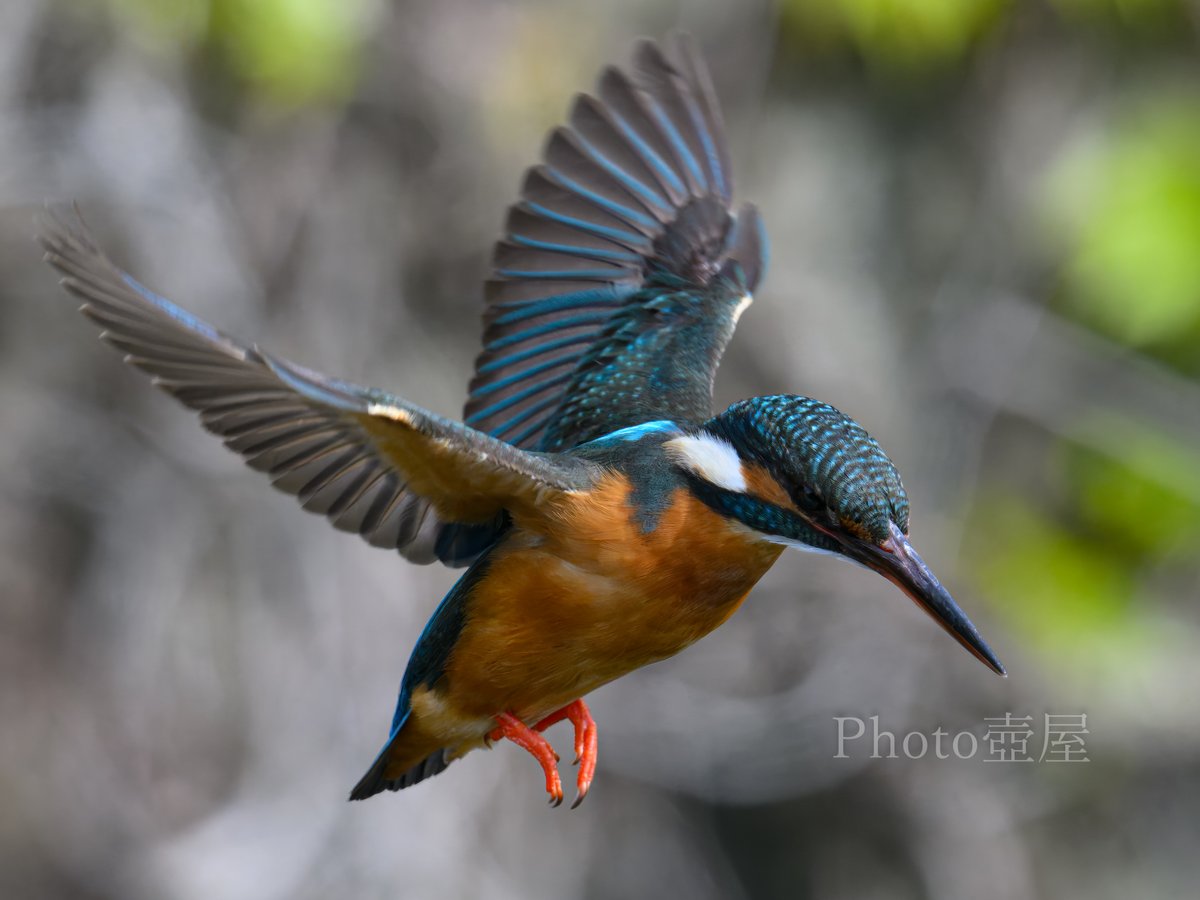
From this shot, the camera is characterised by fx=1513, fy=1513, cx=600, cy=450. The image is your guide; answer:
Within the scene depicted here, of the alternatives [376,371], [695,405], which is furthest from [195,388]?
[376,371]

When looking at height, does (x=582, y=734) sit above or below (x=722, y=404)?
below

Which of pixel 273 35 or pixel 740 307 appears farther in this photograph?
pixel 273 35

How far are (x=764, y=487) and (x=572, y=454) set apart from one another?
1.38ft

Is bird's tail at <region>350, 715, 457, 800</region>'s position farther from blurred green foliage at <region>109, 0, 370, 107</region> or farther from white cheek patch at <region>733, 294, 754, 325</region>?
blurred green foliage at <region>109, 0, 370, 107</region>

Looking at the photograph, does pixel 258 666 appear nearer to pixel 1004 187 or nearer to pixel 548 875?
pixel 548 875

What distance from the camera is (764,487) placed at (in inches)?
85.0

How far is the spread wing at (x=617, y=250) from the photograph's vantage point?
3084mm

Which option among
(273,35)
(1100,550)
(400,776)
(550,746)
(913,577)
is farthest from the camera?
(1100,550)

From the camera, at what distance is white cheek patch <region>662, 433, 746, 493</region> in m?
2.22

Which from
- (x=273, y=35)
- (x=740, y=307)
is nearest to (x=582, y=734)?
(x=740, y=307)

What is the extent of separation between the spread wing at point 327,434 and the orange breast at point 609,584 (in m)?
0.07

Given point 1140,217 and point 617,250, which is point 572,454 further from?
point 1140,217

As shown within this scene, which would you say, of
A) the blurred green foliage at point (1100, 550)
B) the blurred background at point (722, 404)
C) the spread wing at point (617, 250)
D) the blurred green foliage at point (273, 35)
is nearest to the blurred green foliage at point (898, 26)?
the blurred background at point (722, 404)

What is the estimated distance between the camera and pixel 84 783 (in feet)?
16.1
